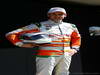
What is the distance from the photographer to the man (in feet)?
10.4

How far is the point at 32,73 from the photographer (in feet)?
14.7

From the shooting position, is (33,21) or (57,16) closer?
(57,16)

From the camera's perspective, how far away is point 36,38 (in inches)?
128

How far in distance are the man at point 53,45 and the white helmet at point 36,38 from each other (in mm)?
36

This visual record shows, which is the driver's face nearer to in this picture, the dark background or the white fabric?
the white fabric

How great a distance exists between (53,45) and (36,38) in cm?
20

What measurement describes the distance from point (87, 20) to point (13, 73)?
151 cm

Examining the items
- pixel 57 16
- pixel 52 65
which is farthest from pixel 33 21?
pixel 52 65

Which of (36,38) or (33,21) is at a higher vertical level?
(33,21)

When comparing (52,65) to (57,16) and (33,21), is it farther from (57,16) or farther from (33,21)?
(33,21)

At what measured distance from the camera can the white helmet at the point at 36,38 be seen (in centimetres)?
321

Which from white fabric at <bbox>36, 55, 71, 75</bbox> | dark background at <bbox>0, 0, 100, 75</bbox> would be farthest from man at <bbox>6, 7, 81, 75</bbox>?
dark background at <bbox>0, 0, 100, 75</bbox>

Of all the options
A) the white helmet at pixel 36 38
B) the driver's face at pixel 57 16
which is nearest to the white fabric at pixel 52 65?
the white helmet at pixel 36 38

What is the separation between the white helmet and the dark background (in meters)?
1.12
